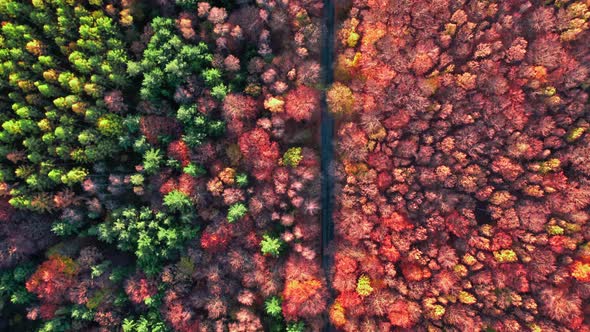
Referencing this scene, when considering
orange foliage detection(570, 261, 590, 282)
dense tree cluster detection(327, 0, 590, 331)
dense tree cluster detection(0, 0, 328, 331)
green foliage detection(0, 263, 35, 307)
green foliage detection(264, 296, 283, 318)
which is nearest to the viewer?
orange foliage detection(570, 261, 590, 282)

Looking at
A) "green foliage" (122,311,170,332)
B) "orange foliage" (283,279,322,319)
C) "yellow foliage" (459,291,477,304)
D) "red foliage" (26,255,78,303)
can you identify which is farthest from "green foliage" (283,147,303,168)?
"red foliage" (26,255,78,303)

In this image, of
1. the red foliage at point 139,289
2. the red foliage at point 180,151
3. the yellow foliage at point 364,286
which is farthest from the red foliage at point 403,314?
the red foliage at point 180,151

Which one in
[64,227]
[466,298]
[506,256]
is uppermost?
[506,256]

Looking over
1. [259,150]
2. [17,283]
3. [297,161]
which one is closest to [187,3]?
[259,150]

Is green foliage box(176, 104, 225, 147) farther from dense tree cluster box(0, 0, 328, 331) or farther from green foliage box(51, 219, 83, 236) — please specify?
green foliage box(51, 219, 83, 236)

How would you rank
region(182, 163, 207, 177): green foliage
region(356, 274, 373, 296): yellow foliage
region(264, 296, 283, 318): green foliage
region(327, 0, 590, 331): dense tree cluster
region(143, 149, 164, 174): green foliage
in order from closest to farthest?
region(327, 0, 590, 331): dense tree cluster → region(182, 163, 207, 177): green foliage → region(264, 296, 283, 318): green foliage → region(143, 149, 164, 174): green foliage → region(356, 274, 373, 296): yellow foliage

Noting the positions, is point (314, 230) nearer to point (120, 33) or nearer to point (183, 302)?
Answer: point (183, 302)

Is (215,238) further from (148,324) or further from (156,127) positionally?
(156,127)

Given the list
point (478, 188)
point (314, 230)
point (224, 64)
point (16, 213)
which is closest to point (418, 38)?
point (478, 188)
